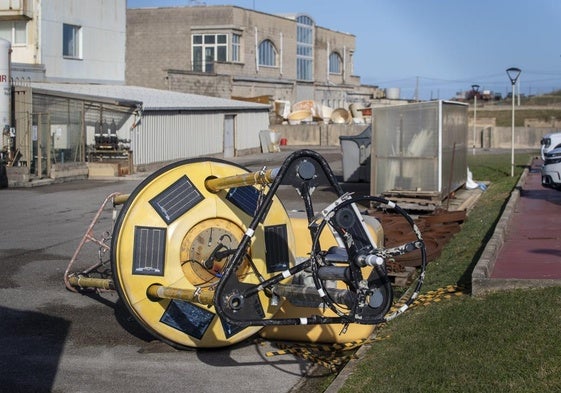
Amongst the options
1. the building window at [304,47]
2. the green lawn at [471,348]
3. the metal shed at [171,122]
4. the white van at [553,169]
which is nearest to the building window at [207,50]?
the building window at [304,47]

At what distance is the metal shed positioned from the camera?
3559 centimetres

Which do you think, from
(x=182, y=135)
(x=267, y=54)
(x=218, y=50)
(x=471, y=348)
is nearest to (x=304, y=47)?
(x=267, y=54)

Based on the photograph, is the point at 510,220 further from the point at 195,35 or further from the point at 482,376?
the point at 195,35

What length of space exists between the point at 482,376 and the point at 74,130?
2870 cm

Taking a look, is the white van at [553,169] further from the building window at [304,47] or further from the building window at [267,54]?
the building window at [304,47]

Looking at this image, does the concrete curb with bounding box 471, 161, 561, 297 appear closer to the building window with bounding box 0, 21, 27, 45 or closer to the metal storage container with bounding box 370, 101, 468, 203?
the metal storage container with bounding box 370, 101, 468, 203

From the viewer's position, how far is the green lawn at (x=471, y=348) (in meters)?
6.87

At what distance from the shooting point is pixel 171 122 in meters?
39.6

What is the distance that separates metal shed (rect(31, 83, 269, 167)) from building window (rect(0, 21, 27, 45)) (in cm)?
415

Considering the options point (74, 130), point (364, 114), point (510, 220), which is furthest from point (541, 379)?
point (364, 114)

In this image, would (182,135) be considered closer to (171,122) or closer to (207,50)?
(171,122)

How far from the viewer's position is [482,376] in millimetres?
6941

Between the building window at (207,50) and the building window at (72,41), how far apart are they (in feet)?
64.4

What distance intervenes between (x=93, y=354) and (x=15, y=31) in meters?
36.6
